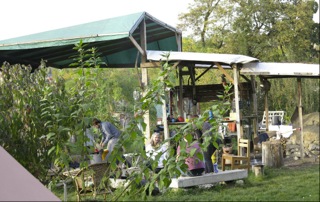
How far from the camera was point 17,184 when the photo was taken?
327 cm

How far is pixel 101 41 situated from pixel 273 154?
2.29 meters

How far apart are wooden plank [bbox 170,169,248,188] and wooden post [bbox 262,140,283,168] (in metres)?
0.52

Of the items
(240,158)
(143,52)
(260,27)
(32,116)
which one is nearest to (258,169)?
(240,158)

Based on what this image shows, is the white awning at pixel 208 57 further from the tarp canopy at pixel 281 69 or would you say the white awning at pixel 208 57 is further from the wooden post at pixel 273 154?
the wooden post at pixel 273 154

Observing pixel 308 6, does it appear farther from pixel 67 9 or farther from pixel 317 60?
pixel 67 9

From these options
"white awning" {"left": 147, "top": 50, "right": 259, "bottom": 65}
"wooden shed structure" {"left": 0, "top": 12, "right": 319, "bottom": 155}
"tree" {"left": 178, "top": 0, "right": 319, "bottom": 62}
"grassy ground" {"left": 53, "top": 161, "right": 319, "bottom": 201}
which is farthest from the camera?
"wooden shed structure" {"left": 0, "top": 12, "right": 319, "bottom": 155}

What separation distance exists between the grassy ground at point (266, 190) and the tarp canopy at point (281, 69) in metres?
0.91

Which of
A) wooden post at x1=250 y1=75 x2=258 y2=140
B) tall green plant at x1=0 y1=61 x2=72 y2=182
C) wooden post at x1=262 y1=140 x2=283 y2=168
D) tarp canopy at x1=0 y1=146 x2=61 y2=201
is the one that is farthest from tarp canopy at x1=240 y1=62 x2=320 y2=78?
tarp canopy at x1=0 y1=146 x2=61 y2=201

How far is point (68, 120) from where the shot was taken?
3.47m

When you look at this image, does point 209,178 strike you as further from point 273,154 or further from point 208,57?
point 208,57

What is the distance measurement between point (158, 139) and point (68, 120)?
191 centimetres

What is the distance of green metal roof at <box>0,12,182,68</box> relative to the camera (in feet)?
19.4

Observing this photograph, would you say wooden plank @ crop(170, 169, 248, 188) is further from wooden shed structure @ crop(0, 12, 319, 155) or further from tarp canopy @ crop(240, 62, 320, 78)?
tarp canopy @ crop(240, 62, 320, 78)

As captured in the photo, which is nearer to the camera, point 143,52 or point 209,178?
point 209,178
